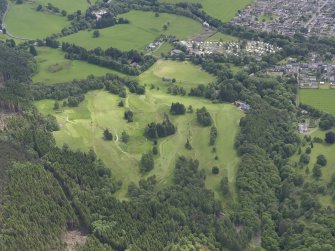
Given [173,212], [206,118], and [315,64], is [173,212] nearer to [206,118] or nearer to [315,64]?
[206,118]

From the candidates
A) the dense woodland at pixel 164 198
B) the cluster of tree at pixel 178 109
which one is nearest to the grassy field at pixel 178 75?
the cluster of tree at pixel 178 109

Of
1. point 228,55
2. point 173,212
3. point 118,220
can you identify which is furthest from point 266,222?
point 228,55

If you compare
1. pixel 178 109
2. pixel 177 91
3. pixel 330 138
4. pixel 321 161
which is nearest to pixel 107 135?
pixel 178 109

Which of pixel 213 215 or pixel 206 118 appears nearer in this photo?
pixel 213 215

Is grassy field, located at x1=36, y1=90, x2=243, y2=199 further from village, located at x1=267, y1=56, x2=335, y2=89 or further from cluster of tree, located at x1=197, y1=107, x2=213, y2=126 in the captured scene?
village, located at x1=267, y1=56, x2=335, y2=89

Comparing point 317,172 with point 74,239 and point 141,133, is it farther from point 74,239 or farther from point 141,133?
point 74,239

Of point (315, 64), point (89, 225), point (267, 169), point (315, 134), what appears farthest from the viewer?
point (315, 64)
